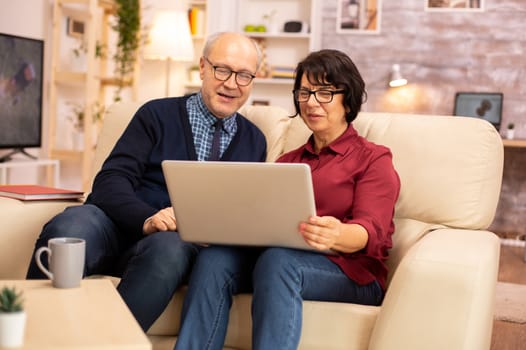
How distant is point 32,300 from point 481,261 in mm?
965

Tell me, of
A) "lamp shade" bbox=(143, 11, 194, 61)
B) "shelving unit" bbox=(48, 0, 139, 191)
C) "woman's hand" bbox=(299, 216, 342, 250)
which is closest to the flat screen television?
"shelving unit" bbox=(48, 0, 139, 191)

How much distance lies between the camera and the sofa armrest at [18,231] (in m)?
2.18

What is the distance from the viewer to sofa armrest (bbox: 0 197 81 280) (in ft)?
7.14

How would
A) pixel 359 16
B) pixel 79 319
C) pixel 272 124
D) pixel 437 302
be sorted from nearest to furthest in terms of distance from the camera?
pixel 79 319, pixel 437 302, pixel 272 124, pixel 359 16

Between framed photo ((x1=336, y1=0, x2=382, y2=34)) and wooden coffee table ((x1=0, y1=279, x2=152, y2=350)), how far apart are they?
483 centimetres

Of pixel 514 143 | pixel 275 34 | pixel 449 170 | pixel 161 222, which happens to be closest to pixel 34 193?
pixel 161 222

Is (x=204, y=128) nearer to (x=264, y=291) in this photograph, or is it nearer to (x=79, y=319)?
(x=264, y=291)

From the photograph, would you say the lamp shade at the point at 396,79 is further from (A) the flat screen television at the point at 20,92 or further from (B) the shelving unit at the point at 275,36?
(A) the flat screen television at the point at 20,92

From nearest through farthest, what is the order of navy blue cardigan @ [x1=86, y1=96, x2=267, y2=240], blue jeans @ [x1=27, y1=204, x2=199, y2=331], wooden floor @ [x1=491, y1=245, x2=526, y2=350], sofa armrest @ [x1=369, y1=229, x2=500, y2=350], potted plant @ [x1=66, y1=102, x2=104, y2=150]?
sofa armrest @ [x1=369, y1=229, x2=500, y2=350]
blue jeans @ [x1=27, y1=204, x2=199, y2=331]
navy blue cardigan @ [x1=86, y1=96, x2=267, y2=240]
wooden floor @ [x1=491, y1=245, x2=526, y2=350]
potted plant @ [x1=66, y1=102, x2=104, y2=150]

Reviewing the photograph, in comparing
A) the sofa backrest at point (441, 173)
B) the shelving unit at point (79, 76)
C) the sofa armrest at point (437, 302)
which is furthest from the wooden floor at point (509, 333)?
the shelving unit at point (79, 76)

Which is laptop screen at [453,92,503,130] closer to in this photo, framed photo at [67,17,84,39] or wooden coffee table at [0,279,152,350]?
framed photo at [67,17,84,39]

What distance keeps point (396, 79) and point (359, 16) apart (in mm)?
660

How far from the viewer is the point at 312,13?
19.9 ft

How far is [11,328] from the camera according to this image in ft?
3.85
